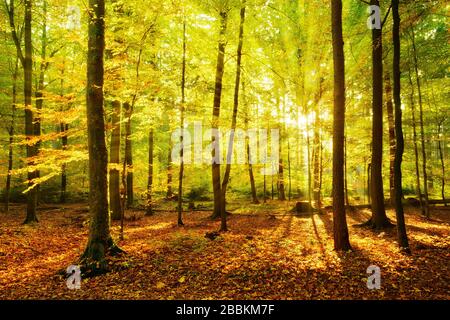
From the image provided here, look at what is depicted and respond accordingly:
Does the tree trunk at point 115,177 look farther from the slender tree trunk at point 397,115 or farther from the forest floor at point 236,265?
the slender tree trunk at point 397,115

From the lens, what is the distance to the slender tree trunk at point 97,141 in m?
7.73

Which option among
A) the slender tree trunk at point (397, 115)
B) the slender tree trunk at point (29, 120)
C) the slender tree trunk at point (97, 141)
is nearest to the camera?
the slender tree trunk at point (397, 115)

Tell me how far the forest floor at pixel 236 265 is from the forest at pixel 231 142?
5 centimetres

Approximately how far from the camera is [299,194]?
85.0 ft

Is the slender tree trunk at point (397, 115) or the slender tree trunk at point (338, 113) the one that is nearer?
the slender tree trunk at point (397, 115)

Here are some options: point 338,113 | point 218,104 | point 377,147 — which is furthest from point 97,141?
point 377,147

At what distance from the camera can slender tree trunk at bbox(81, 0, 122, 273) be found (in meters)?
7.73

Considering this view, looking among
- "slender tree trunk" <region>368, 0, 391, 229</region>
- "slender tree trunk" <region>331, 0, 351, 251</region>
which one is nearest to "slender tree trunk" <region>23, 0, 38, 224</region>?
"slender tree trunk" <region>331, 0, 351, 251</region>

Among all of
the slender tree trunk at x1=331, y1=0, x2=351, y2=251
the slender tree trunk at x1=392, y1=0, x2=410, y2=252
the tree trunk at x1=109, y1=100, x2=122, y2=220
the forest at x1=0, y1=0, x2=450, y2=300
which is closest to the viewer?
the forest at x1=0, y1=0, x2=450, y2=300

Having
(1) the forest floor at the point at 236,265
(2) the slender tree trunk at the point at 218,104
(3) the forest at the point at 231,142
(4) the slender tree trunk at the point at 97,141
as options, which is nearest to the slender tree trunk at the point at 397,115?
(3) the forest at the point at 231,142

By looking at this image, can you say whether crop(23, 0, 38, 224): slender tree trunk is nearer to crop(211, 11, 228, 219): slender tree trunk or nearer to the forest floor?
the forest floor

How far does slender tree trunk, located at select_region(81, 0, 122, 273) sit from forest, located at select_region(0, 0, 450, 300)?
36 mm

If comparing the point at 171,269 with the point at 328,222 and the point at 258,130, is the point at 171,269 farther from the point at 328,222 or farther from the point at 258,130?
the point at 258,130

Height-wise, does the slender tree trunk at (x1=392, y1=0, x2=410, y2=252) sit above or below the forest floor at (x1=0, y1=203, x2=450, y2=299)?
above
